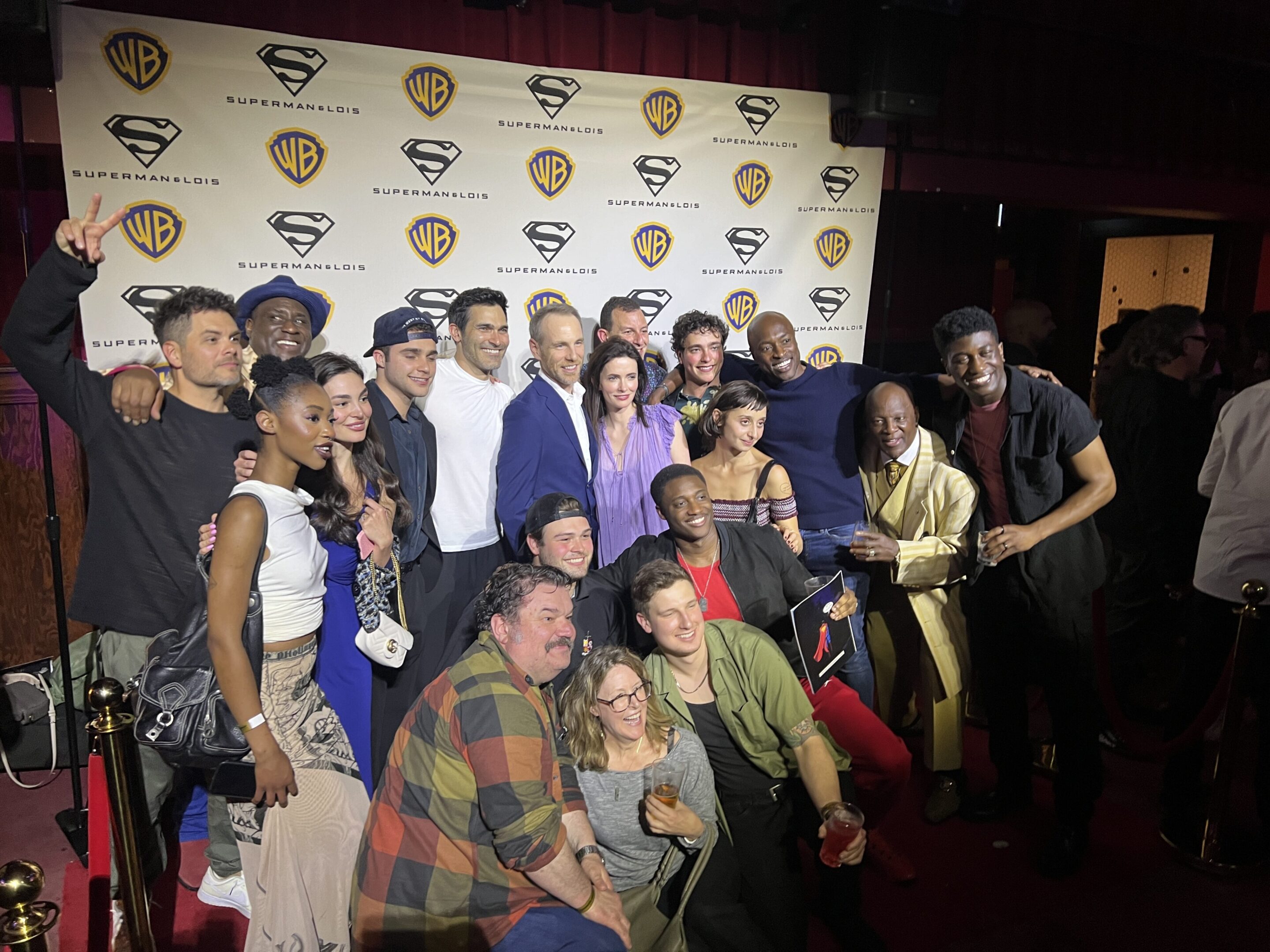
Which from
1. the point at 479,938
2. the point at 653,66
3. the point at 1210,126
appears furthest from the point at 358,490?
the point at 1210,126

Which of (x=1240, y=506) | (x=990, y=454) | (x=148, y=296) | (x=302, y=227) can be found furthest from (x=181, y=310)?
(x=1240, y=506)

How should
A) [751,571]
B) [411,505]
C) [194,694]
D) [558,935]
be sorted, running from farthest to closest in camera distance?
[411,505] → [751,571] → [194,694] → [558,935]

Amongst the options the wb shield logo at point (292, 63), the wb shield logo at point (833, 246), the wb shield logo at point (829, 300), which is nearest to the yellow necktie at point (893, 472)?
the wb shield logo at point (829, 300)

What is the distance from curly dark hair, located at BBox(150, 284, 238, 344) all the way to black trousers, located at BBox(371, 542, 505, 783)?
1.11m

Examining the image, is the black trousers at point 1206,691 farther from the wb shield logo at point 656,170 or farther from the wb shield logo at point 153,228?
the wb shield logo at point 153,228

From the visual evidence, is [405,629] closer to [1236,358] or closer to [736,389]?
[736,389]

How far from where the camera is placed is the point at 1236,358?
16.9 feet

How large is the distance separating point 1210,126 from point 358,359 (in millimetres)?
5251

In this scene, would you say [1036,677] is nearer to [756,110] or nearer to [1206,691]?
[1206,691]

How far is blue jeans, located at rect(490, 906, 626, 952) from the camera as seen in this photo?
7.29 feet

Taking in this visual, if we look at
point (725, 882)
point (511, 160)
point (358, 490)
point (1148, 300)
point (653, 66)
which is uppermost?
point (653, 66)

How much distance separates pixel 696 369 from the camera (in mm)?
3768

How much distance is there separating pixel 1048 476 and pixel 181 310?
2987mm

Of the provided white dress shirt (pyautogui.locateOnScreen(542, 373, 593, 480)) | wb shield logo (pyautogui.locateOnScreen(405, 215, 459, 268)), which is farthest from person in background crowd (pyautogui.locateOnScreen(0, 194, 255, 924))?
white dress shirt (pyautogui.locateOnScreen(542, 373, 593, 480))
